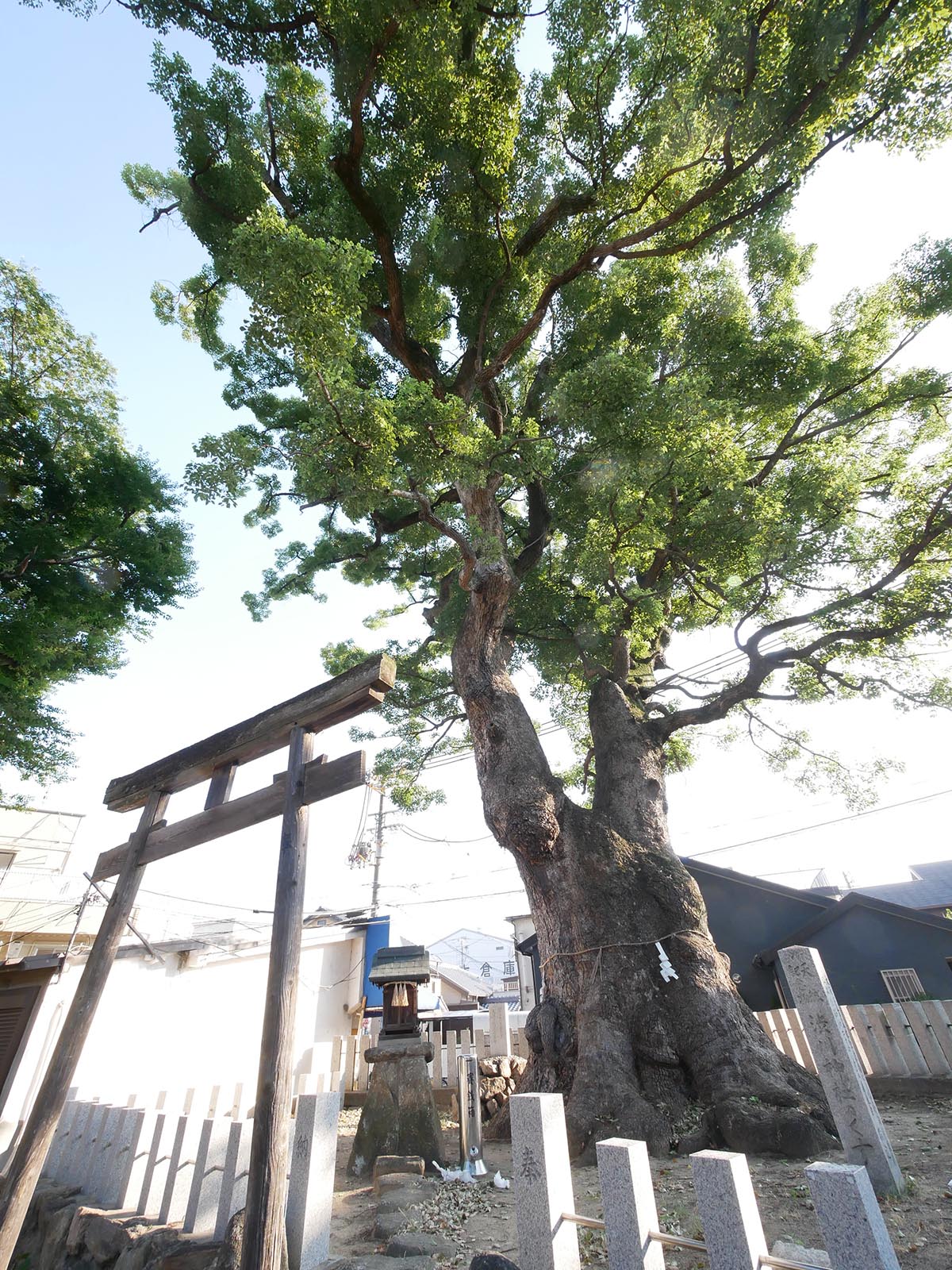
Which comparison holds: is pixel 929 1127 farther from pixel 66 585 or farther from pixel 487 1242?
pixel 66 585

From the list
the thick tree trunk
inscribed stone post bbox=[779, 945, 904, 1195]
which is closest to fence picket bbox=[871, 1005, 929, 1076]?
the thick tree trunk

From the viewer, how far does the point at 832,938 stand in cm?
1218

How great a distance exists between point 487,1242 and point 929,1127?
148 inches

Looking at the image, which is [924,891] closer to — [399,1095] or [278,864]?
[399,1095]

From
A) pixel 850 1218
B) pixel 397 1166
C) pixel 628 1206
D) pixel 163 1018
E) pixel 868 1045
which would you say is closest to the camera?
pixel 850 1218

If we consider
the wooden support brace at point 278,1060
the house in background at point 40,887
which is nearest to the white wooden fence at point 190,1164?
the wooden support brace at point 278,1060

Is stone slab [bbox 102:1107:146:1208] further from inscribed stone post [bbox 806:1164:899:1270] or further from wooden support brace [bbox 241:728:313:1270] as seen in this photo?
inscribed stone post [bbox 806:1164:899:1270]

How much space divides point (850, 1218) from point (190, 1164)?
157 inches

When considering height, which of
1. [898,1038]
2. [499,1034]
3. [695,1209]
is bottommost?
[695,1209]

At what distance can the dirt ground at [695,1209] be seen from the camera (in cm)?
294

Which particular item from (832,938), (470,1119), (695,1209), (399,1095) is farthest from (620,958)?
(832,938)

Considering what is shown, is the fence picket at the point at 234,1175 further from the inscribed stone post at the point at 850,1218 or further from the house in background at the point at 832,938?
the house in background at the point at 832,938

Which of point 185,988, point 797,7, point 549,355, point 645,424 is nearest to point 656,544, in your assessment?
point 645,424

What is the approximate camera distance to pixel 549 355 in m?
9.67
